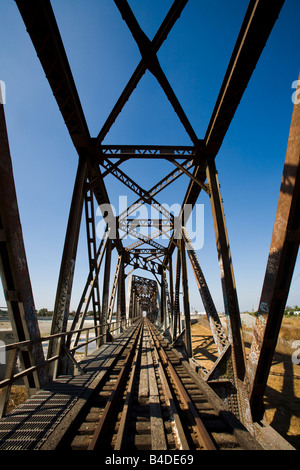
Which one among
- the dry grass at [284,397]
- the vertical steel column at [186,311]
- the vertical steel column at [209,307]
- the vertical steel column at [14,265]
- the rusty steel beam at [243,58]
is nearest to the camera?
the vertical steel column at [14,265]

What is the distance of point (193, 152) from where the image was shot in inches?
236

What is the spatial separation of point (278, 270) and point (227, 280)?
198 centimetres

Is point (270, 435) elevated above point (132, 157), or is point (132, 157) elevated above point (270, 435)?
point (132, 157)

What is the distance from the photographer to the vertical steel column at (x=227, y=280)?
3.72 m

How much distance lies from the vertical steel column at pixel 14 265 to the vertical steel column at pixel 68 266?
0.97 meters

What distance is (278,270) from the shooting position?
2.37 metres

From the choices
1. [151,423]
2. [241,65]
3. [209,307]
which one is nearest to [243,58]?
[241,65]

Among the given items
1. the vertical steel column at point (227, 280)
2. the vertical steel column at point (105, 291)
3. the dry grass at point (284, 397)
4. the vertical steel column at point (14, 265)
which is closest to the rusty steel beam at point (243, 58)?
the vertical steel column at point (227, 280)

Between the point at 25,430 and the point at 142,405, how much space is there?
1858 millimetres

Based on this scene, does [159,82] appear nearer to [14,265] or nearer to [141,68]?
[141,68]

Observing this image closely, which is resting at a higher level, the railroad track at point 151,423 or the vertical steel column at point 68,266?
the vertical steel column at point 68,266

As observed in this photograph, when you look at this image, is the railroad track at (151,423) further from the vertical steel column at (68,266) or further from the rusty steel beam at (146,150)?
the rusty steel beam at (146,150)
